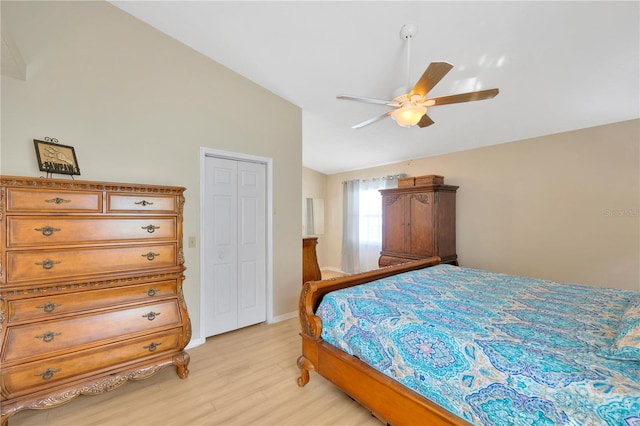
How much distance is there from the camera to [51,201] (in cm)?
188

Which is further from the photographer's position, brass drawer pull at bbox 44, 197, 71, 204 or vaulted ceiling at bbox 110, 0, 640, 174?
vaulted ceiling at bbox 110, 0, 640, 174

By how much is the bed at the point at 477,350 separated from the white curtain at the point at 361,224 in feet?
10.8

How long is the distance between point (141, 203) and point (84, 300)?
0.78 metres

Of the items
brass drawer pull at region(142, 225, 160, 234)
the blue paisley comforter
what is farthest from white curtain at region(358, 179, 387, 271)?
brass drawer pull at region(142, 225, 160, 234)

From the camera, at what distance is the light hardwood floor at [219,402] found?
1877 millimetres

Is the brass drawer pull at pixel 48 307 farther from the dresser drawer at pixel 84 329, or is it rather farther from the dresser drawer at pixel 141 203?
the dresser drawer at pixel 141 203

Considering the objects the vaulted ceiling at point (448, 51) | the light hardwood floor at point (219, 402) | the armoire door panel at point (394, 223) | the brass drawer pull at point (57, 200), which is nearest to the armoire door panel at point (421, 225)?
the armoire door panel at point (394, 223)

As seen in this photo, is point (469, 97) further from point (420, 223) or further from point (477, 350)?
point (420, 223)

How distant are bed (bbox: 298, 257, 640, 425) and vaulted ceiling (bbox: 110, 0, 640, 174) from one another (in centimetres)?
196

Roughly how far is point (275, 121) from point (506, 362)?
3352 millimetres

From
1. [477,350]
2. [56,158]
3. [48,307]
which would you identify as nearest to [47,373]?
[48,307]

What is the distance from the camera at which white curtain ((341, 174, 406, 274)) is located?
573 cm

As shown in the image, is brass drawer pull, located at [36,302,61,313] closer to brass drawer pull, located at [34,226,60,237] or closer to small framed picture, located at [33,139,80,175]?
brass drawer pull, located at [34,226,60,237]

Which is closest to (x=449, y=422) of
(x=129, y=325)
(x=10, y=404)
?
(x=129, y=325)
